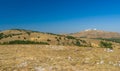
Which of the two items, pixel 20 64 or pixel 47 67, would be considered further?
pixel 20 64

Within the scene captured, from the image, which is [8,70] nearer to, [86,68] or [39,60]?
[39,60]

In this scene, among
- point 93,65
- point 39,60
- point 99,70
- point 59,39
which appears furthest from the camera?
point 59,39

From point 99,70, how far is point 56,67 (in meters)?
5.99

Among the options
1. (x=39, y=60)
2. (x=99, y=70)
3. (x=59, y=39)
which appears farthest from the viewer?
(x=59, y=39)

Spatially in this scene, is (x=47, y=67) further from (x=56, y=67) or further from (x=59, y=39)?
(x=59, y=39)

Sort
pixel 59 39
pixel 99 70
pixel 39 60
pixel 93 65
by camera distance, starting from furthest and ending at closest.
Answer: pixel 59 39 → pixel 39 60 → pixel 93 65 → pixel 99 70

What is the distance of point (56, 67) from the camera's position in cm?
3012

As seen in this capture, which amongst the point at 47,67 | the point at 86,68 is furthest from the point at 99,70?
the point at 47,67

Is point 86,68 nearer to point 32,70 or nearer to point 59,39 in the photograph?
point 32,70

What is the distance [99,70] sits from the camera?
93.8 ft

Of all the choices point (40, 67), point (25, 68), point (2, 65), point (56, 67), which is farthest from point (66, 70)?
point (2, 65)

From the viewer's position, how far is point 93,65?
31750mm

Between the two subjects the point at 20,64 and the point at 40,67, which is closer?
the point at 40,67

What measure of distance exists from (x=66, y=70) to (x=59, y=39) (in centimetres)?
11048
